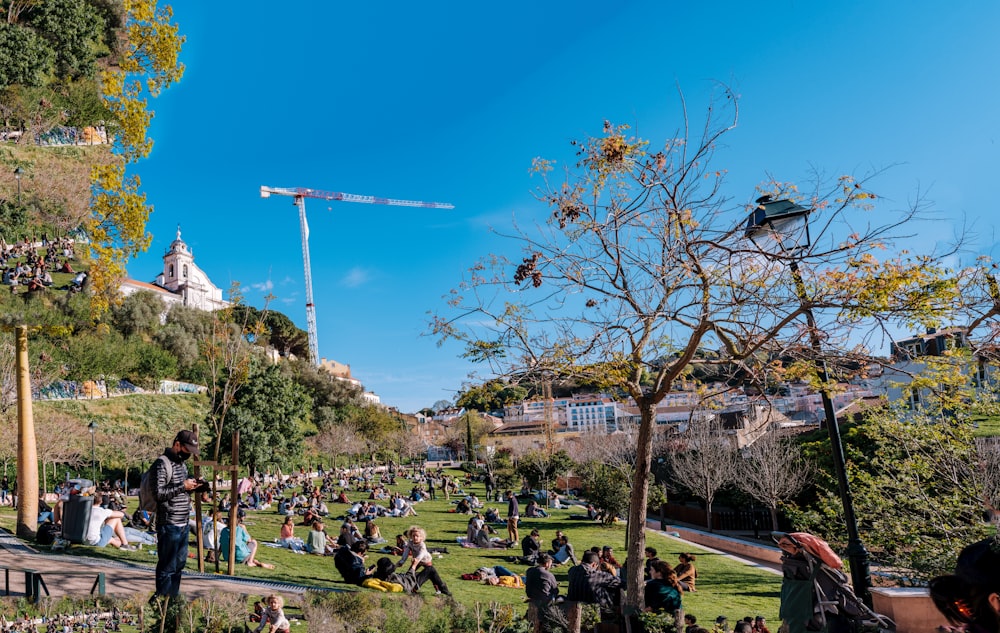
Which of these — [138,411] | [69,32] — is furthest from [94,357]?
[69,32]

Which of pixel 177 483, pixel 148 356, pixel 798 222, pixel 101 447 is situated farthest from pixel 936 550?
pixel 148 356

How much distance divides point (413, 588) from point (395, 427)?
5276 centimetres

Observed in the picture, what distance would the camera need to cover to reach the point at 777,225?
19.2 ft

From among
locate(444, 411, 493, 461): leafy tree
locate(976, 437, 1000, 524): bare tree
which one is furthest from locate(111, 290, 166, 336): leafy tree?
locate(976, 437, 1000, 524): bare tree

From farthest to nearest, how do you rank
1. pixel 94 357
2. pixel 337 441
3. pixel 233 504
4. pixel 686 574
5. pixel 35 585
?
pixel 337 441 < pixel 94 357 < pixel 686 574 < pixel 233 504 < pixel 35 585

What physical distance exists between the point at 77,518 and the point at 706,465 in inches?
897

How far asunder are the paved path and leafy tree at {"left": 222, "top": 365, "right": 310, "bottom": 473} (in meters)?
23.2

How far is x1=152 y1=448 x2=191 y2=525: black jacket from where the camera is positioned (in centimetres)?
527

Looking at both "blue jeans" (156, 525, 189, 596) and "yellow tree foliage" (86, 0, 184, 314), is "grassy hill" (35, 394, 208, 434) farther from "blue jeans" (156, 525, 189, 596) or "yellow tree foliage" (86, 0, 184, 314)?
"blue jeans" (156, 525, 189, 596)

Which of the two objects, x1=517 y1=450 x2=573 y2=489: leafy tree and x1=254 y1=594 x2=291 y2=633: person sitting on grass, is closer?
x1=254 y1=594 x2=291 y2=633: person sitting on grass

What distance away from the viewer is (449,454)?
92.9m

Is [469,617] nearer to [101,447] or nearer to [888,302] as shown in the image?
[888,302]

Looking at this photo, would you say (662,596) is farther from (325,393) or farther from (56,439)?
(325,393)

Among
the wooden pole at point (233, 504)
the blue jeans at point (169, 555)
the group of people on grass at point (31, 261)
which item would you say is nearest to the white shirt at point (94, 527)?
the wooden pole at point (233, 504)
